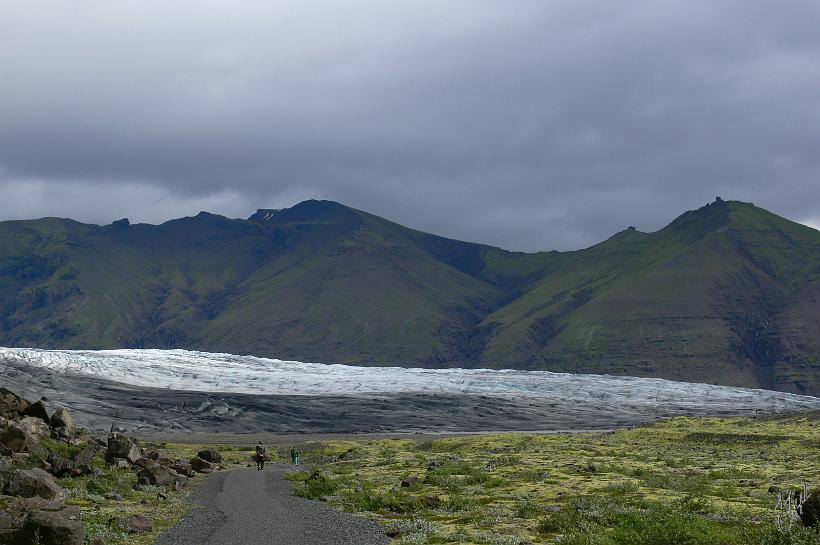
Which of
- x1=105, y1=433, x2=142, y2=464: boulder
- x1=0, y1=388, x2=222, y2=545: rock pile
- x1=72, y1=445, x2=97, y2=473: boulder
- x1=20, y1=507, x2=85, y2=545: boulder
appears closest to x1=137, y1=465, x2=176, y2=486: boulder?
x1=0, y1=388, x2=222, y2=545: rock pile

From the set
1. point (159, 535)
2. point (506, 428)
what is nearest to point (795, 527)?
point (159, 535)

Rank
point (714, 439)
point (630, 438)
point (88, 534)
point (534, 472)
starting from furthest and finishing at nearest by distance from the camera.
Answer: point (630, 438) < point (714, 439) < point (534, 472) < point (88, 534)

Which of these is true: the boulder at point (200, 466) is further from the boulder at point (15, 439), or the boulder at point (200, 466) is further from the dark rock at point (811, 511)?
the dark rock at point (811, 511)

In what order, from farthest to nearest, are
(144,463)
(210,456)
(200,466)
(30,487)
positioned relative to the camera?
(210,456) < (200,466) < (144,463) < (30,487)

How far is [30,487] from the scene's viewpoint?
99.4 feet

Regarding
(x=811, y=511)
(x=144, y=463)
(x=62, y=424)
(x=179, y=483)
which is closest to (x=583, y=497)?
(x=811, y=511)

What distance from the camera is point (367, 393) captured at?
19838cm

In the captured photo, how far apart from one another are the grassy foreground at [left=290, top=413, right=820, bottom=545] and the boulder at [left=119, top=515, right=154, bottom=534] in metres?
9.53

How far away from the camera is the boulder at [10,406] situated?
170ft

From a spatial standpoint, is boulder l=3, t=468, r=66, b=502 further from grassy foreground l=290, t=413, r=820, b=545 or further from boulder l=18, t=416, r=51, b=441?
boulder l=18, t=416, r=51, b=441

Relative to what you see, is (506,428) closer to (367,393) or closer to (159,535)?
(367,393)

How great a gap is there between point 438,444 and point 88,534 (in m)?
76.9

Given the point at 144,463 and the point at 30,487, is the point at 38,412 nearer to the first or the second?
the point at 144,463

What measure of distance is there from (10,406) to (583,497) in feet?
136
